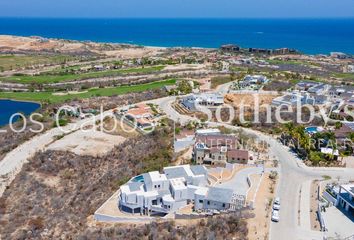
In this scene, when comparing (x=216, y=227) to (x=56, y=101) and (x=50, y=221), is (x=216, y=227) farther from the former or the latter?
(x=56, y=101)

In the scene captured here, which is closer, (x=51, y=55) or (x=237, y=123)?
(x=237, y=123)

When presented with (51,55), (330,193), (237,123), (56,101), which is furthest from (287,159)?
(51,55)

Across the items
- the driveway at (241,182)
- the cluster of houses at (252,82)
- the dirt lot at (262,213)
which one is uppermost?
the cluster of houses at (252,82)

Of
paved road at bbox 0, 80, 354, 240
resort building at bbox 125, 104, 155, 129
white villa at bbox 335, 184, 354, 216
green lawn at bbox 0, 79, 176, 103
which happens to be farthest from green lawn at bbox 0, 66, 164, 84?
white villa at bbox 335, 184, 354, 216

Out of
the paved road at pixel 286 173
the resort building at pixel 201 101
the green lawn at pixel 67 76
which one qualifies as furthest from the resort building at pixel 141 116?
the green lawn at pixel 67 76

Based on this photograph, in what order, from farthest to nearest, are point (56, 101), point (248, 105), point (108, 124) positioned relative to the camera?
point (56, 101), point (248, 105), point (108, 124)

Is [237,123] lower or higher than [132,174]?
higher

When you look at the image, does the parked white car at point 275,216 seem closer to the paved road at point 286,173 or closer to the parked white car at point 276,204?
the paved road at point 286,173
